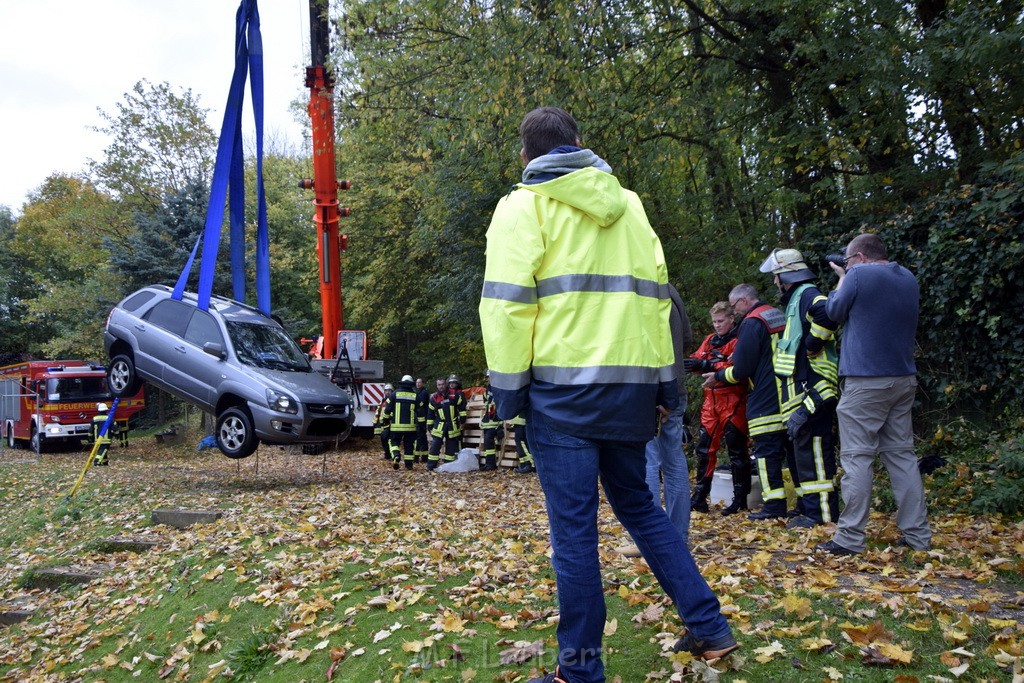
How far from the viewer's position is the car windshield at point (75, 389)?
26.0 meters

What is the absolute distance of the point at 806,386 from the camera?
6.41 metres

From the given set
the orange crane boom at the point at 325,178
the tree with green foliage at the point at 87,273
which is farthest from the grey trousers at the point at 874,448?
the tree with green foliage at the point at 87,273

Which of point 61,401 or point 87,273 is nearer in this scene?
point 61,401

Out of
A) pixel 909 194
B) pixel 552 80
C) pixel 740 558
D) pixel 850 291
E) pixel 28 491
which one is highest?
pixel 552 80

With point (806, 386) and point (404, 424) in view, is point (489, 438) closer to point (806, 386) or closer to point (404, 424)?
point (404, 424)

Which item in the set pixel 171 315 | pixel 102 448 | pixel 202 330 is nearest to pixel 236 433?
pixel 202 330

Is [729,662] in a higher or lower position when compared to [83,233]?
lower

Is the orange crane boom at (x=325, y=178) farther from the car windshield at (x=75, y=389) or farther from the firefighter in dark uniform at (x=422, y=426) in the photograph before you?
the car windshield at (x=75, y=389)

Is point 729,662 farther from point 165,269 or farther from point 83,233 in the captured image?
point 83,233

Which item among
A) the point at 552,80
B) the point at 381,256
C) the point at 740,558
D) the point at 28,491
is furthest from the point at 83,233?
the point at 740,558

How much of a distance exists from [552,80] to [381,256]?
1499 cm

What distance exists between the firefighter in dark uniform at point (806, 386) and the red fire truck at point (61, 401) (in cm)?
2371

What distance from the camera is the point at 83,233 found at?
104 ft

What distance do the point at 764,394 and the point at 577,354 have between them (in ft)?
14.6
